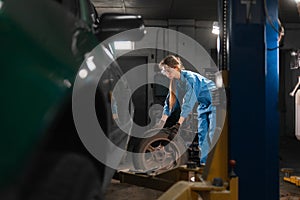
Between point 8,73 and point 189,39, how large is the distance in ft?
30.4

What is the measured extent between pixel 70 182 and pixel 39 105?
13.0 inches

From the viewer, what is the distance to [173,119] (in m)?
5.45

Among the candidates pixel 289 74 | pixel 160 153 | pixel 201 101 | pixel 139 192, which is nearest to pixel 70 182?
pixel 139 192

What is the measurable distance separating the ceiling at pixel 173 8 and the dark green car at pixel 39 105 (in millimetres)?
7458

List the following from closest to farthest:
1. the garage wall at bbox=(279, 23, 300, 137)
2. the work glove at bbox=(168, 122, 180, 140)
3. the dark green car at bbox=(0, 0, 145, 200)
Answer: the dark green car at bbox=(0, 0, 145, 200) < the work glove at bbox=(168, 122, 180, 140) < the garage wall at bbox=(279, 23, 300, 137)

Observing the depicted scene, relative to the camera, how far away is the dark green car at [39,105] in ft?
3.22

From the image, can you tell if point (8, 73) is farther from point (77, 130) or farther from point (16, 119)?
point (77, 130)

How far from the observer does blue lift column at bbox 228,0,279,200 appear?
98.4 inches

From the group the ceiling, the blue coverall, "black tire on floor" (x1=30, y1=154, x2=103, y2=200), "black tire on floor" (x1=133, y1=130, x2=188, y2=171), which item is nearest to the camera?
"black tire on floor" (x1=30, y1=154, x2=103, y2=200)

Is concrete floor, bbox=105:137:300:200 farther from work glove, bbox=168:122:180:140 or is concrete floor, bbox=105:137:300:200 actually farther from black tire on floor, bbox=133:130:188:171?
work glove, bbox=168:122:180:140

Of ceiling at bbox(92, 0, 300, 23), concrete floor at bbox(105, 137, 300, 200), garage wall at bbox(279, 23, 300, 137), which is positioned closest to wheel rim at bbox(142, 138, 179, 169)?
concrete floor at bbox(105, 137, 300, 200)

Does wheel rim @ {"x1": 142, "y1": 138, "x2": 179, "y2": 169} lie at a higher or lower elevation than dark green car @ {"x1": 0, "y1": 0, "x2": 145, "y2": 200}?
lower

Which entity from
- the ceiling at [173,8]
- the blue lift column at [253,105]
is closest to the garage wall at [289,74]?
the ceiling at [173,8]

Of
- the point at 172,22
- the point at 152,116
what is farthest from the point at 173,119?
the point at 172,22
